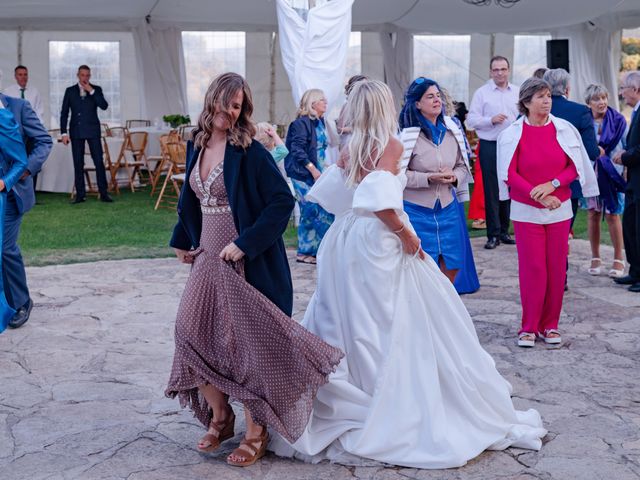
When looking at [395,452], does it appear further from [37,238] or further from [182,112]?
[182,112]

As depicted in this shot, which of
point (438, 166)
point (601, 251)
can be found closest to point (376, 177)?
point (438, 166)

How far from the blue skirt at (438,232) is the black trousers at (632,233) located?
2.16 metres

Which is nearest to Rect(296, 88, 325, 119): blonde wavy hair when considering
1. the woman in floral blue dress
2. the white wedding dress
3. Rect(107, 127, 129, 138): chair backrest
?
the woman in floral blue dress

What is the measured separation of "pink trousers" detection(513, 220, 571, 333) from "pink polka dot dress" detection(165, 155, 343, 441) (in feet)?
7.61

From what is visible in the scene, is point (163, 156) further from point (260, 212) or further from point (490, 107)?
point (260, 212)

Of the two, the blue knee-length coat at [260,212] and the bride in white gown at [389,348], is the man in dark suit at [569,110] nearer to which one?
the bride in white gown at [389,348]

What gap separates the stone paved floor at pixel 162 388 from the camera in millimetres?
3965

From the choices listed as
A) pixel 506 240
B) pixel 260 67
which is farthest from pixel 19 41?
pixel 506 240

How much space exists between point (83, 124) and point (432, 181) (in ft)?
28.2

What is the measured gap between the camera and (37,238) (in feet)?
34.0

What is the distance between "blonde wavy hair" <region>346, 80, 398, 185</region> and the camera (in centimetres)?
414

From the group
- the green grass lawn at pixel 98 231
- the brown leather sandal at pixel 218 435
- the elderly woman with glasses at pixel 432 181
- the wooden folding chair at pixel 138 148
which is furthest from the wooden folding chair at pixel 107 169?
the brown leather sandal at pixel 218 435

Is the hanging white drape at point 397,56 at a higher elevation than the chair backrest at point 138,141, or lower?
higher

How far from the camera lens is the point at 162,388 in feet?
16.8
